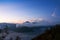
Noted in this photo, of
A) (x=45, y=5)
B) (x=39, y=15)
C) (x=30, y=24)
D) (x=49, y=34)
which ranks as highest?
(x=45, y=5)

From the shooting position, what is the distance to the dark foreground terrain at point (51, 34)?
1.36m

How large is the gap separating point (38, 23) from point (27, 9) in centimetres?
22

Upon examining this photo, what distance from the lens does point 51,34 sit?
1376 millimetres

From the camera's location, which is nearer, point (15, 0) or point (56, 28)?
point (56, 28)

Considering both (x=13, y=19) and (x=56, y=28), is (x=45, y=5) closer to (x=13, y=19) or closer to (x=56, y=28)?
(x=56, y=28)

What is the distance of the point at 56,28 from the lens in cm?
138

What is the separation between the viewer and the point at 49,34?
1.38m

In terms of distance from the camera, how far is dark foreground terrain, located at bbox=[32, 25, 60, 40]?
1.36m

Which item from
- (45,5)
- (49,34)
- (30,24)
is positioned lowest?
(49,34)

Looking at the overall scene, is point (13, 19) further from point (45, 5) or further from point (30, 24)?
point (45, 5)

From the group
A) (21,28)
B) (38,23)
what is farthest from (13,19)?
(38,23)

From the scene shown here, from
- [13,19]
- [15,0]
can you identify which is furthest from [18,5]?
[13,19]

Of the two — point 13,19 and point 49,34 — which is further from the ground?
point 13,19

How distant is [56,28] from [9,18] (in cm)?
59
